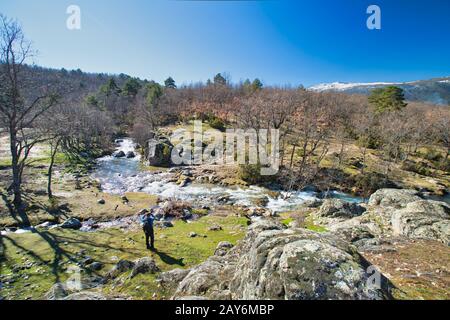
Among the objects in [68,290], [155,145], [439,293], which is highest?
[155,145]

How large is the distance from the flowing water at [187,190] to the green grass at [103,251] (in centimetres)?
854

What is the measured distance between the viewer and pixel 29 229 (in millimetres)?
14711

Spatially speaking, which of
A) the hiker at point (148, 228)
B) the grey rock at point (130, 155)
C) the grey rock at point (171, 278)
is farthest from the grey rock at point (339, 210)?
the grey rock at point (130, 155)

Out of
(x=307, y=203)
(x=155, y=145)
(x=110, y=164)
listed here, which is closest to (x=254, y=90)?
(x=155, y=145)

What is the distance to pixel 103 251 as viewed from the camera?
11.8 m

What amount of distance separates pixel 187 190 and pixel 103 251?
15648 millimetres

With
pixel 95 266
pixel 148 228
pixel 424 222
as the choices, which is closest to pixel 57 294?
pixel 95 266

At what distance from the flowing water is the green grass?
8.54 meters

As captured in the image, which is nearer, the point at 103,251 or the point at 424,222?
the point at 424,222

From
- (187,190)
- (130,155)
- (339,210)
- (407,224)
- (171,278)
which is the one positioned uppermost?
(130,155)

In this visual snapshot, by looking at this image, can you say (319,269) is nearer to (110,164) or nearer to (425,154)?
(110,164)

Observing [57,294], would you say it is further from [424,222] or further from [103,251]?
[424,222]

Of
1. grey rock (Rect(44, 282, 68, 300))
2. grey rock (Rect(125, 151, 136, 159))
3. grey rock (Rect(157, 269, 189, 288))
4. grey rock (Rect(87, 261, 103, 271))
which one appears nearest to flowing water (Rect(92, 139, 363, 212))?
grey rock (Rect(125, 151, 136, 159))
